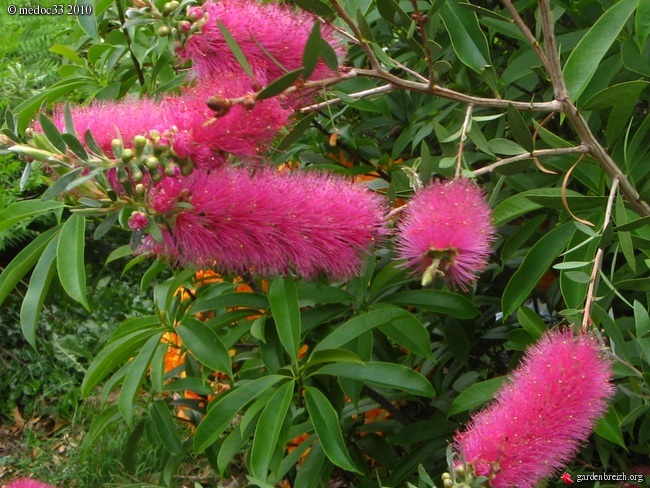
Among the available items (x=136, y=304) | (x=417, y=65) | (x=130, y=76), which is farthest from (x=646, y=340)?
(x=136, y=304)

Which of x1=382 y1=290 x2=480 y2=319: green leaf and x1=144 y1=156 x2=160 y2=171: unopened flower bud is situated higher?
x1=144 y1=156 x2=160 y2=171: unopened flower bud

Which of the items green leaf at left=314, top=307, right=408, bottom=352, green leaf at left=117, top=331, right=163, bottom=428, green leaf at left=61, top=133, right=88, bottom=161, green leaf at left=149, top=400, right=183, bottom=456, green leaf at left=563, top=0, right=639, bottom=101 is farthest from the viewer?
green leaf at left=149, top=400, right=183, bottom=456

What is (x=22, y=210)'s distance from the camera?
49.5 inches

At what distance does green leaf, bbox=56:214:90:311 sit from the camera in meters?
1.14

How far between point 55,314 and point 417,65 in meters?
2.50

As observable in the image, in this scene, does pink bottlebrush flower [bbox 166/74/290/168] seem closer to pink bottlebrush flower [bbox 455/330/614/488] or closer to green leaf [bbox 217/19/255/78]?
green leaf [bbox 217/19/255/78]

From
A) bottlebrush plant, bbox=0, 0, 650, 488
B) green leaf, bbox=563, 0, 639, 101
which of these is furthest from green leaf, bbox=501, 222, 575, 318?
green leaf, bbox=563, 0, 639, 101

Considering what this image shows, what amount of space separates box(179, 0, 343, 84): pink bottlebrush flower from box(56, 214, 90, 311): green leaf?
1.29ft

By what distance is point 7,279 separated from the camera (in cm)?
128

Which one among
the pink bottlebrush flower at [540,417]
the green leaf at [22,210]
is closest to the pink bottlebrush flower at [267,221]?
the pink bottlebrush flower at [540,417]

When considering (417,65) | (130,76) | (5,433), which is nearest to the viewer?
(417,65)

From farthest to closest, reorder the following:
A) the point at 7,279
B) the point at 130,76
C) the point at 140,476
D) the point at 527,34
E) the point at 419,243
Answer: the point at 140,476, the point at 130,76, the point at 7,279, the point at 527,34, the point at 419,243

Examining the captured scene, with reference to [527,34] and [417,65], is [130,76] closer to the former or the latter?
[417,65]

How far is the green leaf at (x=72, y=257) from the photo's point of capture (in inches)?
44.9
